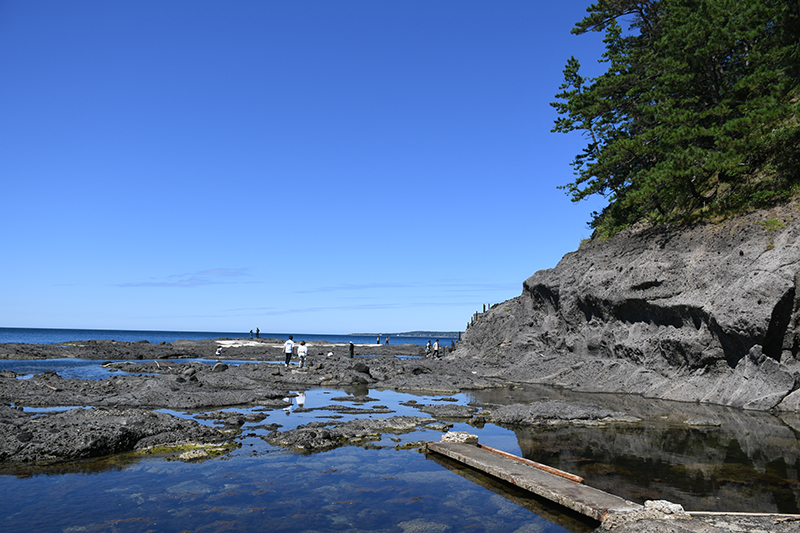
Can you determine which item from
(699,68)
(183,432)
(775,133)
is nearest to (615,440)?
(183,432)

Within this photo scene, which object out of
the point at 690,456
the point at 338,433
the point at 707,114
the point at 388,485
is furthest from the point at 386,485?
the point at 707,114

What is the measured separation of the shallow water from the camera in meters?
7.75

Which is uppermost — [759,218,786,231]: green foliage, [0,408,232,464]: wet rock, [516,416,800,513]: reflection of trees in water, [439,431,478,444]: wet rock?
[759,218,786,231]: green foliage

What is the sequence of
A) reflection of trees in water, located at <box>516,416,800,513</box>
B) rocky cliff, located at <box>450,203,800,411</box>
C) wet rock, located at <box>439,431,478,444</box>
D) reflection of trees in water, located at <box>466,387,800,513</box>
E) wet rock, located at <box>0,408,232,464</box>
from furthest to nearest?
rocky cliff, located at <box>450,203,800,411</box>, wet rock, located at <box>439,431,478,444</box>, wet rock, located at <box>0,408,232,464</box>, reflection of trees in water, located at <box>466,387,800,513</box>, reflection of trees in water, located at <box>516,416,800,513</box>

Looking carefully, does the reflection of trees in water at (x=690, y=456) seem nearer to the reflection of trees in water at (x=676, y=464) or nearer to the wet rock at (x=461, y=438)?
the reflection of trees in water at (x=676, y=464)

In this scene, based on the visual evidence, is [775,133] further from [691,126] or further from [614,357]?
[614,357]

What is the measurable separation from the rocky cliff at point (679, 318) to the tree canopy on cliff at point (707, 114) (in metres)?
2.09

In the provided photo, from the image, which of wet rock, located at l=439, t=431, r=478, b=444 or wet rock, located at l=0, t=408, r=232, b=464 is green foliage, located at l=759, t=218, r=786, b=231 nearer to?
wet rock, located at l=439, t=431, r=478, b=444

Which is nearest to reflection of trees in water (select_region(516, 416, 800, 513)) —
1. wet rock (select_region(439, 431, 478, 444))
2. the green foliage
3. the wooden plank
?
the wooden plank

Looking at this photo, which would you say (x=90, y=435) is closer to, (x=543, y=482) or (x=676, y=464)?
(x=543, y=482)

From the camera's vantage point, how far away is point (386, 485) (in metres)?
9.77

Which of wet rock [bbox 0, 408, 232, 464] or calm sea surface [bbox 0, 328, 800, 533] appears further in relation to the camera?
wet rock [bbox 0, 408, 232, 464]

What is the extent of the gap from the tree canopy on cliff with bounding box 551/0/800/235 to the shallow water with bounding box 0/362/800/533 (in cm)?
1506

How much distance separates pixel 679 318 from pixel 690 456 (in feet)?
46.2
